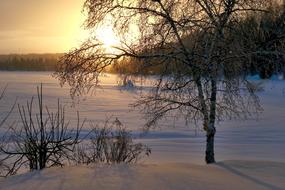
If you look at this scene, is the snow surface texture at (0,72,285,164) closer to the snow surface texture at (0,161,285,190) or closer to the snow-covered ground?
the snow-covered ground

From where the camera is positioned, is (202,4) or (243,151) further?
(243,151)

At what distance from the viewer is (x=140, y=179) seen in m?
7.50

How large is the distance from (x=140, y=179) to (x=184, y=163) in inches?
109

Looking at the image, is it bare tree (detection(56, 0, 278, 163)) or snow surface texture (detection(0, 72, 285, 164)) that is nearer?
bare tree (detection(56, 0, 278, 163))

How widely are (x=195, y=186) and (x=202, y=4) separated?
4871mm

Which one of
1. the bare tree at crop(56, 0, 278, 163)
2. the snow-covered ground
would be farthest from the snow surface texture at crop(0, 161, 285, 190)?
the bare tree at crop(56, 0, 278, 163)

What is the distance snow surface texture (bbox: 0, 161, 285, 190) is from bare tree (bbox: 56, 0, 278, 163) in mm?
2686

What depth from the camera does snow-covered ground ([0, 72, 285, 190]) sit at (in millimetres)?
7383

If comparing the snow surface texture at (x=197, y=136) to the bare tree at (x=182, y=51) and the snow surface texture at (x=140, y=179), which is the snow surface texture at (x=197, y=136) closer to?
the bare tree at (x=182, y=51)

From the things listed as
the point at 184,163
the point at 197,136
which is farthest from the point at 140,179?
the point at 197,136

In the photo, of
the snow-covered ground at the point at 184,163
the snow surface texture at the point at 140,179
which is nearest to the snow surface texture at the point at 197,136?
the snow-covered ground at the point at 184,163

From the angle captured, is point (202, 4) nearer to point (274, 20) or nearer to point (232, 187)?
point (274, 20)

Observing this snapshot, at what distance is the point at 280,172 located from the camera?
9.37 meters

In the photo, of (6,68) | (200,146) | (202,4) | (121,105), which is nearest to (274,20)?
(202,4)
